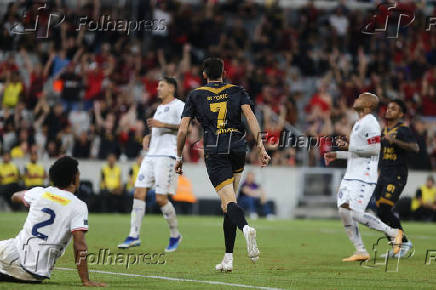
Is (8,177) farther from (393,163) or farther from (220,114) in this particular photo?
(220,114)

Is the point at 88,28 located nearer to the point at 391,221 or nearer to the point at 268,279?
the point at 391,221

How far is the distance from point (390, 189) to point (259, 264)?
3215 millimetres

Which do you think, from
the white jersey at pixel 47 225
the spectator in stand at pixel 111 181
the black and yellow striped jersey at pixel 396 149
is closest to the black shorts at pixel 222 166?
the white jersey at pixel 47 225

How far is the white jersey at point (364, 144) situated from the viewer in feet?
37.1

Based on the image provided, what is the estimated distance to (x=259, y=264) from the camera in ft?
33.6

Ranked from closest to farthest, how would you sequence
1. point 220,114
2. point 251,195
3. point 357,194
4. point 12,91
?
point 220,114, point 357,194, point 251,195, point 12,91

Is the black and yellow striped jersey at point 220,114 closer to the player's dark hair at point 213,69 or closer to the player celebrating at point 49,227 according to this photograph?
the player's dark hair at point 213,69

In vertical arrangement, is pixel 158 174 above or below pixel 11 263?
above

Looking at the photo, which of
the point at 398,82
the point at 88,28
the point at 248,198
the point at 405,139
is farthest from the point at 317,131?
the point at 405,139

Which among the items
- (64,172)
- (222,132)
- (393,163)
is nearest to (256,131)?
(222,132)

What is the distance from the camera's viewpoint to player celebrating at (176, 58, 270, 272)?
9148 millimetres

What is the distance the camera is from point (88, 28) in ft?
86.7

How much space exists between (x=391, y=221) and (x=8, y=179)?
511 inches

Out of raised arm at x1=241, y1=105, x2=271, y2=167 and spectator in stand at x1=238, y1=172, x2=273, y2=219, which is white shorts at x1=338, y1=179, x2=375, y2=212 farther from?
spectator in stand at x1=238, y1=172, x2=273, y2=219
